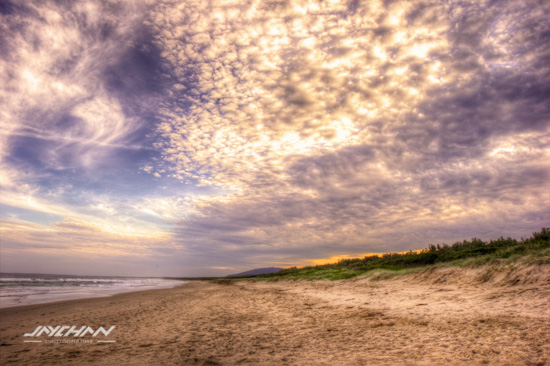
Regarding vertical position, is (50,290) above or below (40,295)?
below

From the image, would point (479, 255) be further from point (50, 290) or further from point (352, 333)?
point (50, 290)

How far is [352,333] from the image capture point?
705 cm

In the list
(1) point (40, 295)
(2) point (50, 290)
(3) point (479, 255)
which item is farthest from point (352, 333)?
(2) point (50, 290)

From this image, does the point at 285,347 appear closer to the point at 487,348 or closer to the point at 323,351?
the point at 323,351

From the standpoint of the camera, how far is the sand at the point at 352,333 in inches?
200

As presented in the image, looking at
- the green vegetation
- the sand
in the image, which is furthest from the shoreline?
the green vegetation

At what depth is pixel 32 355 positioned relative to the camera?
6.64 meters

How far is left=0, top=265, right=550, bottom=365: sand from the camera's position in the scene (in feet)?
16.7

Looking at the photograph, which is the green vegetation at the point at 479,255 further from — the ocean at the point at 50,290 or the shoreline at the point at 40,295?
the ocean at the point at 50,290

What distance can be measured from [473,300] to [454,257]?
1507cm

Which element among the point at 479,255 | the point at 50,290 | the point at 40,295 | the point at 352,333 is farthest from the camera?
the point at 50,290

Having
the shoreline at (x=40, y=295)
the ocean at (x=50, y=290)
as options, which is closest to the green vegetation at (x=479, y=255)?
the shoreline at (x=40, y=295)

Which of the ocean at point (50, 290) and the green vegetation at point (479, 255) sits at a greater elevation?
the green vegetation at point (479, 255)

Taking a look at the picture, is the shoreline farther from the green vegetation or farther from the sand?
the green vegetation
